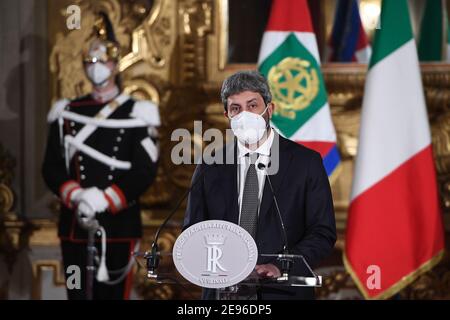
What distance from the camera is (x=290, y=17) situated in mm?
4496

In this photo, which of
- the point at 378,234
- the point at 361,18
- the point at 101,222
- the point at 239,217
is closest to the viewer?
the point at 239,217

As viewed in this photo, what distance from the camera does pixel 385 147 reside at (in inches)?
169

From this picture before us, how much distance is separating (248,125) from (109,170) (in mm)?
2264

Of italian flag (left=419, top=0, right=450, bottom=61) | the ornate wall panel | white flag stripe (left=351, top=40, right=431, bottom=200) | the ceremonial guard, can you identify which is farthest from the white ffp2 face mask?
italian flag (left=419, top=0, right=450, bottom=61)

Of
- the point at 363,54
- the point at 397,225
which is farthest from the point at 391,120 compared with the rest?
→ the point at 363,54

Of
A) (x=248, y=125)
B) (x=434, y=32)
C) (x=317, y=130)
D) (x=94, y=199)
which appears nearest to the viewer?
(x=248, y=125)

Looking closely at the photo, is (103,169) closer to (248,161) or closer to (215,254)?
(248,161)

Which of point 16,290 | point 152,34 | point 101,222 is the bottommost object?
point 16,290

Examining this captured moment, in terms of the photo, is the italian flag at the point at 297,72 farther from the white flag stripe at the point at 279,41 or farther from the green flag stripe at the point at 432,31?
the green flag stripe at the point at 432,31

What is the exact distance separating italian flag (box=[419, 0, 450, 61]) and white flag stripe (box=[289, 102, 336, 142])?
2.50 feet

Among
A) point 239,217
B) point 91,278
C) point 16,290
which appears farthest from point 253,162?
point 16,290

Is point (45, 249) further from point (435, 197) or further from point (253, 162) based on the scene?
point (253, 162)
